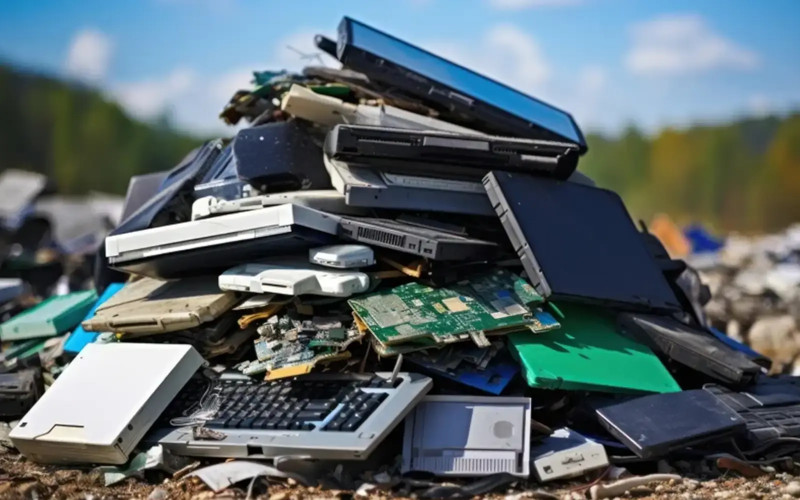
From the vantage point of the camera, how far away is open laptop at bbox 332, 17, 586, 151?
4688mm

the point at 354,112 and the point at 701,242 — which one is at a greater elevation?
the point at 354,112

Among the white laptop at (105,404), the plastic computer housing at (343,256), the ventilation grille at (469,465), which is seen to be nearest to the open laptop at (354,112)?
the plastic computer housing at (343,256)

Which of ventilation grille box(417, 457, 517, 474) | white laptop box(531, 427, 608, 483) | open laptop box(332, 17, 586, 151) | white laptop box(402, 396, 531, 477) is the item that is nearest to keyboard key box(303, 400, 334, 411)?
white laptop box(402, 396, 531, 477)

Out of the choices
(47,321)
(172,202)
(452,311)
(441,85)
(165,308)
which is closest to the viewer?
(452,311)

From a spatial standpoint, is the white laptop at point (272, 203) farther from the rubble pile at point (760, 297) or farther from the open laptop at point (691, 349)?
the rubble pile at point (760, 297)

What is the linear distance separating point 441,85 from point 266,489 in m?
2.54

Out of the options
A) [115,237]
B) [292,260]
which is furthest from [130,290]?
[292,260]

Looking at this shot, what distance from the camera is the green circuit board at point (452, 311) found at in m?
3.66

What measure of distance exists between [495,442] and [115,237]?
213cm

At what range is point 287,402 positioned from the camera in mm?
3600

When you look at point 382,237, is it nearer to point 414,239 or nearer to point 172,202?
point 414,239

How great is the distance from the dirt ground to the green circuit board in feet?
2.38

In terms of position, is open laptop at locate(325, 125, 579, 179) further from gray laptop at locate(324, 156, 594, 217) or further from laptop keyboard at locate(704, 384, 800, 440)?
laptop keyboard at locate(704, 384, 800, 440)

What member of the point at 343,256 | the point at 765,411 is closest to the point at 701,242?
the point at 765,411
